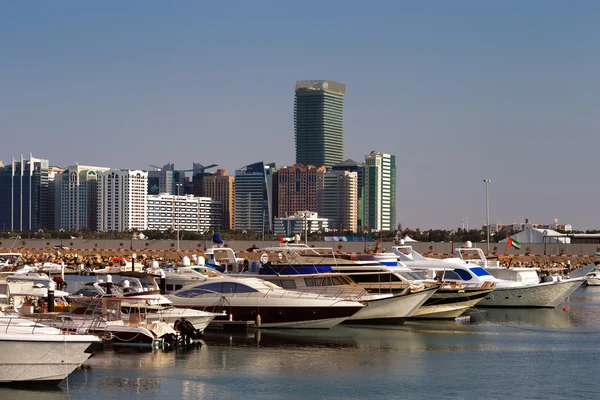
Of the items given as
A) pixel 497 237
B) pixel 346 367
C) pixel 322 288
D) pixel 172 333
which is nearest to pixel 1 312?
pixel 172 333

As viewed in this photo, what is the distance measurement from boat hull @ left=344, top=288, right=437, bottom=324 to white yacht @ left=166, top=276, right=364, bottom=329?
231 cm

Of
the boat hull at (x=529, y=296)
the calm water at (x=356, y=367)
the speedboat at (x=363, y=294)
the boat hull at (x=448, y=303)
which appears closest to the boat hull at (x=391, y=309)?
the speedboat at (x=363, y=294)

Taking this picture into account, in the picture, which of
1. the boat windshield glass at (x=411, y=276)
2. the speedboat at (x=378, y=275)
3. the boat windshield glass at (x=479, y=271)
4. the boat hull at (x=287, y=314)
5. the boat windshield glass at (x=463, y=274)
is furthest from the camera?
the boat windshield glass at (x=479, y=271)

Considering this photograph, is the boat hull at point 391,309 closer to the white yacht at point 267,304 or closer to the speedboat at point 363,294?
the speedboat at point 363,294

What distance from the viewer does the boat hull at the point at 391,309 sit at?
42650 millimetres

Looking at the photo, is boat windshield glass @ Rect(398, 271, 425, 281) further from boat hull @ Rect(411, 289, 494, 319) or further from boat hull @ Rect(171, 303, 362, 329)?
boat hull @ Rect(171, 303, 362, 329)

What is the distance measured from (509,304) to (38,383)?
30.9 metres

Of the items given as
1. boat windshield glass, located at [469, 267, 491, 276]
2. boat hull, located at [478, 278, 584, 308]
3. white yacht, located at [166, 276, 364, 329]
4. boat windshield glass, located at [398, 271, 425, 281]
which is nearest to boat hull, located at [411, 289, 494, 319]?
boat windshield glass, located at [398, 271, 425, 281]

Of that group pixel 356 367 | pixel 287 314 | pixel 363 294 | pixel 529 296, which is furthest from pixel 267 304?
pixel 529 296

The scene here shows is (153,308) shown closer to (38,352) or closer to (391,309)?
(38,352)

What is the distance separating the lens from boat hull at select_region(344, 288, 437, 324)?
4265 cm

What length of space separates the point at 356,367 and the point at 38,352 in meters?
10.2

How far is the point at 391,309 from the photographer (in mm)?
43000

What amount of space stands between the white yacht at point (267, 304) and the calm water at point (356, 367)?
0.57 m
